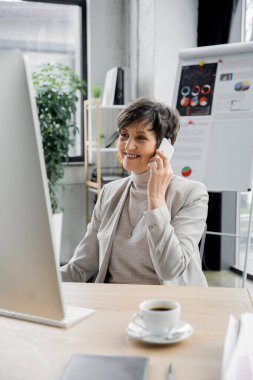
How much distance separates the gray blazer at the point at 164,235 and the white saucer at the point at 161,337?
1.65ft

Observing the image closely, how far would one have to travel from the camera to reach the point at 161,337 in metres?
0.89

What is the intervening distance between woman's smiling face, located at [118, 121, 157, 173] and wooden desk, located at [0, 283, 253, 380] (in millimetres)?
595

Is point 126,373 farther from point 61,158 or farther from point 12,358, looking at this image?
point 61,158

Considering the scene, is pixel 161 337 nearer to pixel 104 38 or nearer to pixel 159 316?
pixel 159 316

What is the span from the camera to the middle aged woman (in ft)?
4.81

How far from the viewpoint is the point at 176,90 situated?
3092 millimetres

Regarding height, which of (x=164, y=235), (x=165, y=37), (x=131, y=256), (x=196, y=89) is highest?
(x=165, y=37)

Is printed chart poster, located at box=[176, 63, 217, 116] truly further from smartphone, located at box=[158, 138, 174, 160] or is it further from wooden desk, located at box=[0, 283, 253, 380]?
wooden desk, located at box=[0, 283, 253, 380]

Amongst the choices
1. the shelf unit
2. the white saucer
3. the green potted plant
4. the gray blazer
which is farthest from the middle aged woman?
the shelf unit

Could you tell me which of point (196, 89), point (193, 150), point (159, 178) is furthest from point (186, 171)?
point (159, 178)

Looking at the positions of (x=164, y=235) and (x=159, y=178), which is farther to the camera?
(x=159, y=178)

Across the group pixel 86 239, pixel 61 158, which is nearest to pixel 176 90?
pixel 61 158

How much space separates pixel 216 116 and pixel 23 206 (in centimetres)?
233

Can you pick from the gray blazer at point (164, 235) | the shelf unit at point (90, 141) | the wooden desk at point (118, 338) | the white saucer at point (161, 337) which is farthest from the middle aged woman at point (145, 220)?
the shelf unit at point (90, 141)
